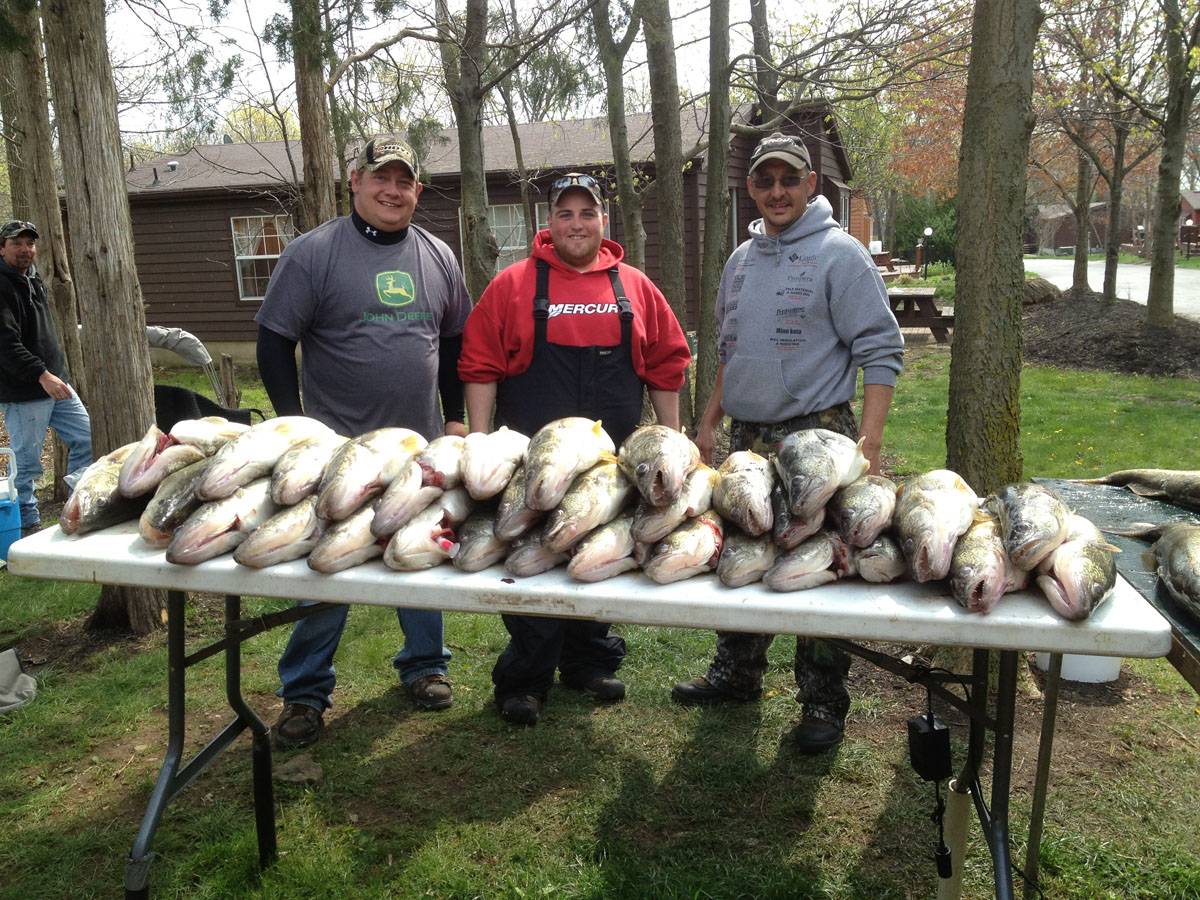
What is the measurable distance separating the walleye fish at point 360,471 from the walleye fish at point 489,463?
19cm

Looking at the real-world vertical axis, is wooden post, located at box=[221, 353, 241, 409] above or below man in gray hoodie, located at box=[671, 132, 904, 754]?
below

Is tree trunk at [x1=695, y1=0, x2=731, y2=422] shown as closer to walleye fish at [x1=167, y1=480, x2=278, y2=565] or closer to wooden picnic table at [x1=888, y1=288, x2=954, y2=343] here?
walleye fish at [x1=167, y1=480, x2=278, y2=565]

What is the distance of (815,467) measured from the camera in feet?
7.23

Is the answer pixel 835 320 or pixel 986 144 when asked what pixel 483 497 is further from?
pixel 986 144

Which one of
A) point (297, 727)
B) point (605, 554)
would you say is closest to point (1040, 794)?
point (605, 554)

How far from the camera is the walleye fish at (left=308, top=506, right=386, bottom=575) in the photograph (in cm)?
227

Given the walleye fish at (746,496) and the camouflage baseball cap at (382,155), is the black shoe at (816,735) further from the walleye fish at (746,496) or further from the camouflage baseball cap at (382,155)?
the camouflage baseball cap at (382,155)

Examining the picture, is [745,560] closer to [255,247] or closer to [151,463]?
[151,463]

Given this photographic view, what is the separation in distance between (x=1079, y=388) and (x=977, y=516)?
11161mm

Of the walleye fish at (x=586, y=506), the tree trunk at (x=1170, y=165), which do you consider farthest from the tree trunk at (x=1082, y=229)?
the walleye fish at (x=586, y=506)

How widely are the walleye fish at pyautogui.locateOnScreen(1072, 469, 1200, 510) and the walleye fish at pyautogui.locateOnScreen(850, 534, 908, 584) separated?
77.4 inches

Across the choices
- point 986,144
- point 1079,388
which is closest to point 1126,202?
point 1079,388

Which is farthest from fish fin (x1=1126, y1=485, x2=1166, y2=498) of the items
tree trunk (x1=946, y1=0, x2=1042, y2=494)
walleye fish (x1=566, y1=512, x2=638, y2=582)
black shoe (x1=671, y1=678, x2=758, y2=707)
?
walleye fish (x1=566, y1=512, x2=638, y2=582)

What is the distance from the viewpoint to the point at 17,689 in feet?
14.3
